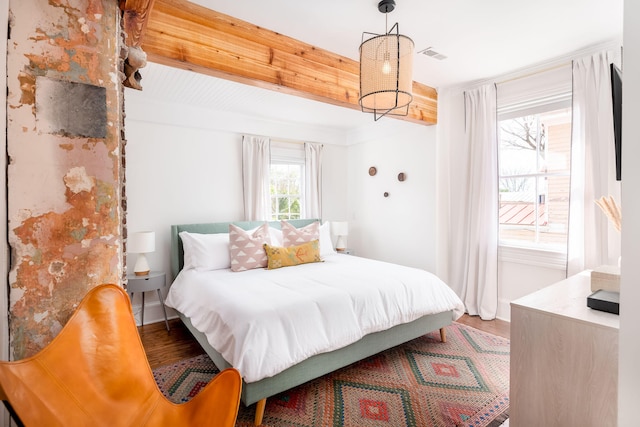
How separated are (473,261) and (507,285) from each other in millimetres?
405

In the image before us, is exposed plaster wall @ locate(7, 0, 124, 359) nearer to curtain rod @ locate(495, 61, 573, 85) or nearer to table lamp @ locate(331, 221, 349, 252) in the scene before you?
curtain rod @ locate(495, 61, 573, 85)

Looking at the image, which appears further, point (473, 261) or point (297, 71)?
point (473, 261)

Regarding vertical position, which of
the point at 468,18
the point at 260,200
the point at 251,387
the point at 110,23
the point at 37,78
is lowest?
the point at 251,387

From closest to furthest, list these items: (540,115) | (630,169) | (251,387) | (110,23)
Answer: (630,169)
(110,23)
(251,387)
(540,115)

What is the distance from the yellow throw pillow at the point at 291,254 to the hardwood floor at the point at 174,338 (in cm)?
103

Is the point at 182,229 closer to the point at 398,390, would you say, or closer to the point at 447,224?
the point at 398,390

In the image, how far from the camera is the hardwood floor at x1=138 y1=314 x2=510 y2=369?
272 cm

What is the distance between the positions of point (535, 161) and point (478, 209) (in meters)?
0.71

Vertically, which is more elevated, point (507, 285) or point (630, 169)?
point (630, 169)

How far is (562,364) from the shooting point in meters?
1.33

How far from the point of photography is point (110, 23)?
3.90 feet

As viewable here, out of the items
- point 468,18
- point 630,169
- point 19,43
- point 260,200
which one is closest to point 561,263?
point 468,18

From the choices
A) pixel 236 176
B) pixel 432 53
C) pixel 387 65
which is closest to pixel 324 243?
pixel 236 176

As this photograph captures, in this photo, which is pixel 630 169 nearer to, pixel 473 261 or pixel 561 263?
pixel 561 263
